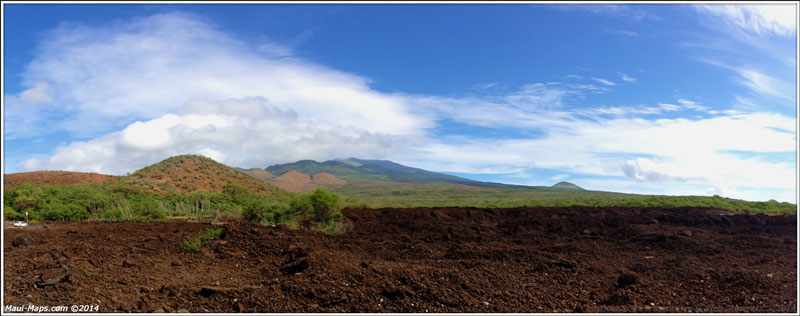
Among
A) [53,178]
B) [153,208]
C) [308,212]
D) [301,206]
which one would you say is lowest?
[153,208]

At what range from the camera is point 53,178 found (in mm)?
28016

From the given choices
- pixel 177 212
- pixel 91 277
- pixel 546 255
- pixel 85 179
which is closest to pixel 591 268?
pixel 546 255

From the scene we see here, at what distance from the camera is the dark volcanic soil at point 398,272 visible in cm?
521

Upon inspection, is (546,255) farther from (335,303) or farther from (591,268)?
(335,303)

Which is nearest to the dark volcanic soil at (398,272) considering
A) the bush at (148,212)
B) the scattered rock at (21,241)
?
the scattered rock at (21,241)

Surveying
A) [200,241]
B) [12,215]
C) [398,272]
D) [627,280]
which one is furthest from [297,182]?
[627,280]

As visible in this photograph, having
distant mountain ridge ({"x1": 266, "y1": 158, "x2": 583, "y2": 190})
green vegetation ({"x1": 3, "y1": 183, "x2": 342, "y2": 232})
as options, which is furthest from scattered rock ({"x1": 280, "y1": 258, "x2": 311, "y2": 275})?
distant mountain ridge ({"x1": 266, "y1": 158, "x2": 583, "y2": 190})

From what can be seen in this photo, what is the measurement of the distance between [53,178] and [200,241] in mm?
25651

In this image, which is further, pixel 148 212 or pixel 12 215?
pixel 148 212

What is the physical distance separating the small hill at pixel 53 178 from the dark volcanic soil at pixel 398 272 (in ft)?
63.9

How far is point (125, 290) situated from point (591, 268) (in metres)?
6.51

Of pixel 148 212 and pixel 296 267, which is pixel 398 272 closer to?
pixel 296 267

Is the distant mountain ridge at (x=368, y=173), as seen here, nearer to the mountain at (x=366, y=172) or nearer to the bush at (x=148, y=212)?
the mountain at (x=366, y=172)

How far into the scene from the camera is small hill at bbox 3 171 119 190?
86.0 ft
